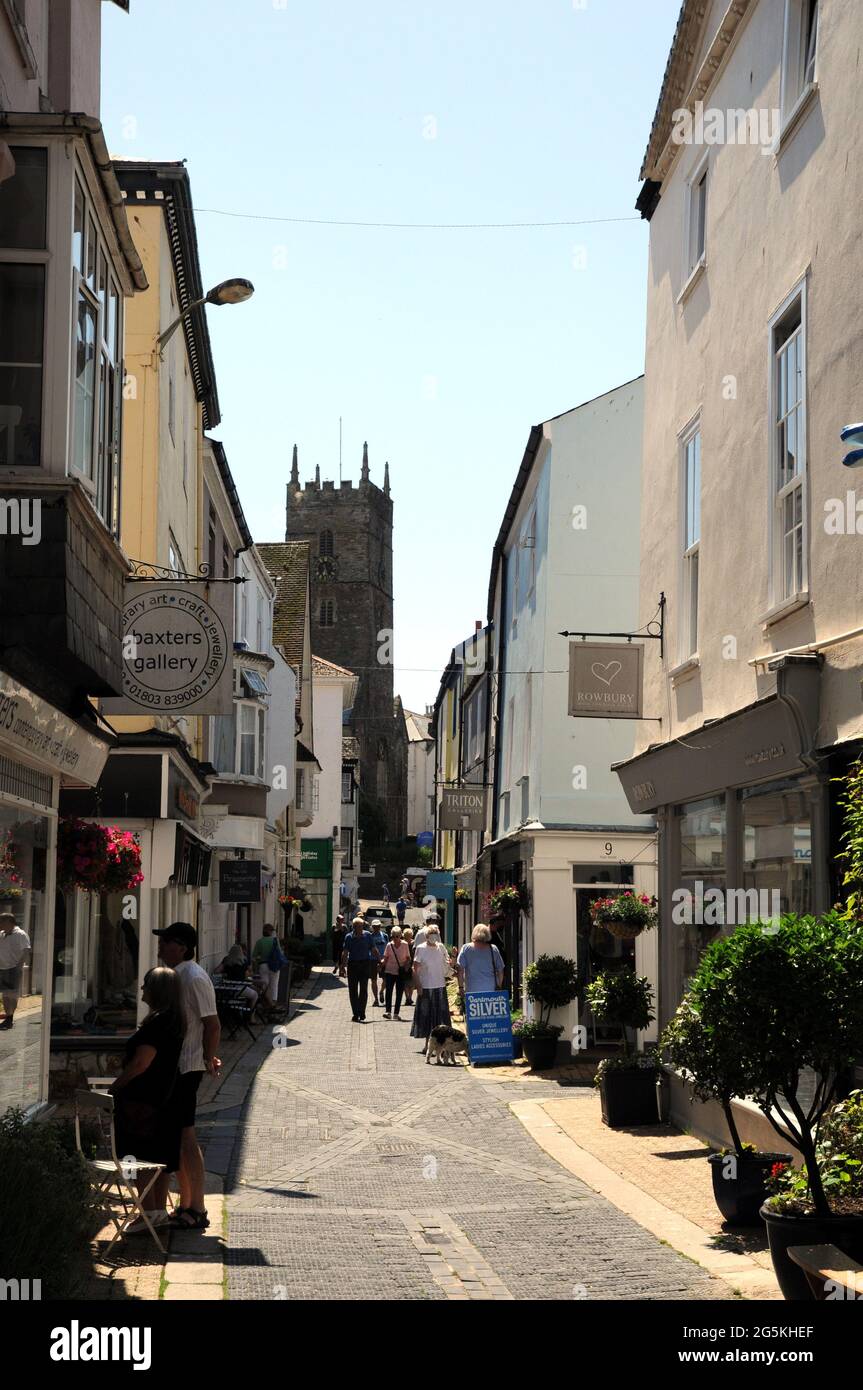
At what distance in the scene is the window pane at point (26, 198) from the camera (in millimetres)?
9039

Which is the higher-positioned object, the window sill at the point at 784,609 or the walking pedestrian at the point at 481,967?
the window sill at the point at 784,609

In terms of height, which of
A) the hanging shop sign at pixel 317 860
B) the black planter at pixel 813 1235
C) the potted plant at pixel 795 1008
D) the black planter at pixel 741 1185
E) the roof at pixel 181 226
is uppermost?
the roof at pixel 181 226

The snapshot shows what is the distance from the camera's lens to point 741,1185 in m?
9.34

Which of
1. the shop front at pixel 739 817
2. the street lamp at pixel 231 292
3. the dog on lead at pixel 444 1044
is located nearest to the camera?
the shop front at pixel 739 817

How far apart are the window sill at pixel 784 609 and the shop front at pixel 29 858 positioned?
470cm

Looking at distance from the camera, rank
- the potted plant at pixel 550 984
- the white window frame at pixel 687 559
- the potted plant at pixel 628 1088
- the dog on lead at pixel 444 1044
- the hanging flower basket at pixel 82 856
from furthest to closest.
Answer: the potted plant at pixel 550 984
the dog on lead at pixel 444 1044
the potted plant at pixel 628 1088
the white window frame at pixel 687 559
the hanging flower basket at pixel 82 856

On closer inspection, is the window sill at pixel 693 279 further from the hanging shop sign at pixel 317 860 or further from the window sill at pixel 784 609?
the hanging shop sign at pixel 317 860

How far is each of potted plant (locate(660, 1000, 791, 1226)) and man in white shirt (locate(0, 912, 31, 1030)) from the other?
13.1 feet

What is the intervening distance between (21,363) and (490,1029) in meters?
12.8

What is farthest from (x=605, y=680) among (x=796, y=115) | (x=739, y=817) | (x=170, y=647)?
(x=796, y=115)

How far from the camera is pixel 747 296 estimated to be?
11984 millimetres

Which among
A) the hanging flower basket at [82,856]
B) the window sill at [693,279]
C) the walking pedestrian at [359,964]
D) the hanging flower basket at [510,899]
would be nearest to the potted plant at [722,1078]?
the hanging flower basket at [82,856]

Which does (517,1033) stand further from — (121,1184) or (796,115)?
(796,115)

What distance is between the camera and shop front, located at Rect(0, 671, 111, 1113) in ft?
29.1
